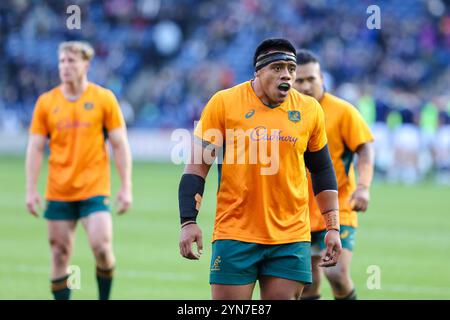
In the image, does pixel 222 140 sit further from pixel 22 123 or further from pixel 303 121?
pixel 22 123

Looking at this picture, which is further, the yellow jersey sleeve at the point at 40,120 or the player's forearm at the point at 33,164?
the yellow jersey sleeve at the point at 40,120

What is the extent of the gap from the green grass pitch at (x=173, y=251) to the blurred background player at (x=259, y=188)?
4.13 metres

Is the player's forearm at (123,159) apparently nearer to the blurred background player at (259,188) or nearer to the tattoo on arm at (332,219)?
the blurred background player at (259,188)

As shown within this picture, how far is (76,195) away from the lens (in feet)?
33.4

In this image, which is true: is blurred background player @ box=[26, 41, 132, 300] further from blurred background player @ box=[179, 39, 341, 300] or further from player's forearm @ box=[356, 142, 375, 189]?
blurred background player @ box=[179, 39, 341, 300]

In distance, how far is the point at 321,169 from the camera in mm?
7500

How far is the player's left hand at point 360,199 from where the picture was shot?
9.16 metres

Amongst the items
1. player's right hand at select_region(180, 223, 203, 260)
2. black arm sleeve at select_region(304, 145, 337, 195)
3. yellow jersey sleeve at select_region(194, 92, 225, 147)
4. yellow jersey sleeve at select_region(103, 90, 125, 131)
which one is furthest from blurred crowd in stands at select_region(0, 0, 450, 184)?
player's right hand at select_region(180, 223, 203, 260)

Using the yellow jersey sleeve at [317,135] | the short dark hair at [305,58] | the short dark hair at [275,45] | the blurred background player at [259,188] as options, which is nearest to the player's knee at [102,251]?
the short dark hair at [305,58]

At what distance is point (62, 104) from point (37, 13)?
28659mm

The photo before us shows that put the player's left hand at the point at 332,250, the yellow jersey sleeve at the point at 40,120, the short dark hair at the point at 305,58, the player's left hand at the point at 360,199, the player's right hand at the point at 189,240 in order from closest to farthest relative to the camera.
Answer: the player's right hand at the point at 189,240 → the player's left hand at the point at 332,250 → the player's left hand at the point at 360,199 → the short dark hair at the point at 305,58 → the yellow jersey sleeve at the point at 40,120

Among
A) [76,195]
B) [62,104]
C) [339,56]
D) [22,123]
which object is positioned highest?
[339,56]

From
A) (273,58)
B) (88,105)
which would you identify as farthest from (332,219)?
(88,105)

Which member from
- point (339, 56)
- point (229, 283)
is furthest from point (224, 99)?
point (339, 56)
